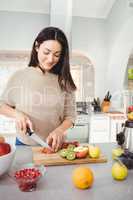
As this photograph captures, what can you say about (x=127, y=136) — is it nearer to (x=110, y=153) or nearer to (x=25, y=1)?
(x=110, y=153)

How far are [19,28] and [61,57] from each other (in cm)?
225

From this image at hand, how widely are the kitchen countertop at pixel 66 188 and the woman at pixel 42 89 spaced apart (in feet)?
1.28

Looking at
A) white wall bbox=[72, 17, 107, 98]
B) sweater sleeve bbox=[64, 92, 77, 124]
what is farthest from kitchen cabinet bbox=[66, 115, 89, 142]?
sweater sleeve bbox=[64, 92, 77, 124]

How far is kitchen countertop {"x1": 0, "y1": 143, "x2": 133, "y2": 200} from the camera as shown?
0.75m

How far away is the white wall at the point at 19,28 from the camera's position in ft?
10.8

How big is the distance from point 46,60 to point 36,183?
0.71m

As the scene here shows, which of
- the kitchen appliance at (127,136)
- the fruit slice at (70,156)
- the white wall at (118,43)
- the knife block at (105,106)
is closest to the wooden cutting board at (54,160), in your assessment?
the fruit slice at (70,156)

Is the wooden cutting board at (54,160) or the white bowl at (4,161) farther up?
the white bowl at (4,161)

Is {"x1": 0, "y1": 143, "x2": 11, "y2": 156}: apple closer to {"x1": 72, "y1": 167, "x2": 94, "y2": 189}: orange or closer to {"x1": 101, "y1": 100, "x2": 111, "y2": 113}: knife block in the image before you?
{"x1": 72, "y1": 167, "x2": 94, "y2": 189}: orange

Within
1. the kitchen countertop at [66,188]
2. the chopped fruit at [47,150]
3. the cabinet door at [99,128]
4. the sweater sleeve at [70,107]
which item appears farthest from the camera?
the cabinet door at [99,128]

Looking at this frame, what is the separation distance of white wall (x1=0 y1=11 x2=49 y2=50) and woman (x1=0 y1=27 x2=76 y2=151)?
Answer: 2135mm

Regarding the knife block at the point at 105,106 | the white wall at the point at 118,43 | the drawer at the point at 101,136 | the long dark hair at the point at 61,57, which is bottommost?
the drawer at the point at 101,136

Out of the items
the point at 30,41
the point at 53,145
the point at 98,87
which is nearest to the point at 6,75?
the point at 30,41

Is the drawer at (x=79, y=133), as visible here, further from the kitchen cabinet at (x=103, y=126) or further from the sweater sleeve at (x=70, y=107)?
the sweater sleeve at (x=70, y=107)
